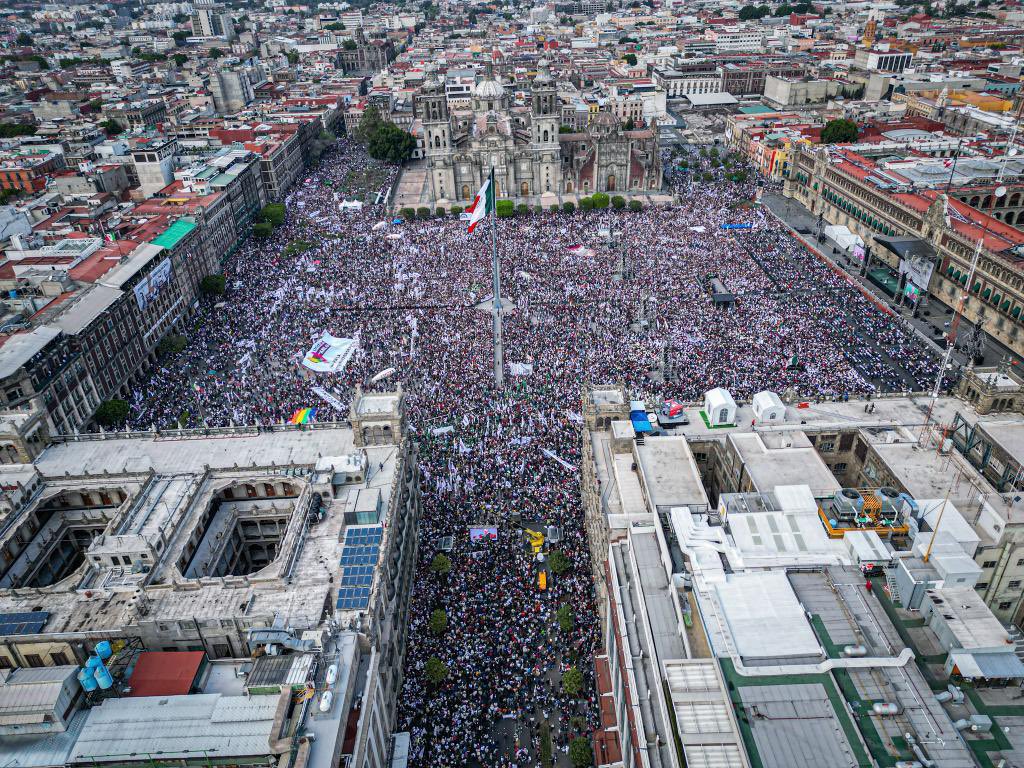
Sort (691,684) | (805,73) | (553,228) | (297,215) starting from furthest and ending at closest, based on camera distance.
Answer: (805,73)
(297,215)
(553,228)
(691,684)

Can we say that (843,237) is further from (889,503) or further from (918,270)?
(889,503)

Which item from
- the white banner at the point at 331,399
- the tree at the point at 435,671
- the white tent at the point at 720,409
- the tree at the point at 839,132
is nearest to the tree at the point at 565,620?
the tree at the point at 435,671

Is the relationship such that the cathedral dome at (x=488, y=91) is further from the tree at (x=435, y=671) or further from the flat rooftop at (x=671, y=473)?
the tree at (x=435, y=671)

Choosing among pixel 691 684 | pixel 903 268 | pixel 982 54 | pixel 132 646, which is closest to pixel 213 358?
pixel 132 646

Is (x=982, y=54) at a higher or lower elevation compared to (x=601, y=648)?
higher

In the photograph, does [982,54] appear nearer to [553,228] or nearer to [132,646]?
[553,228]

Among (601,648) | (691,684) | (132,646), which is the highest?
(691,684)
